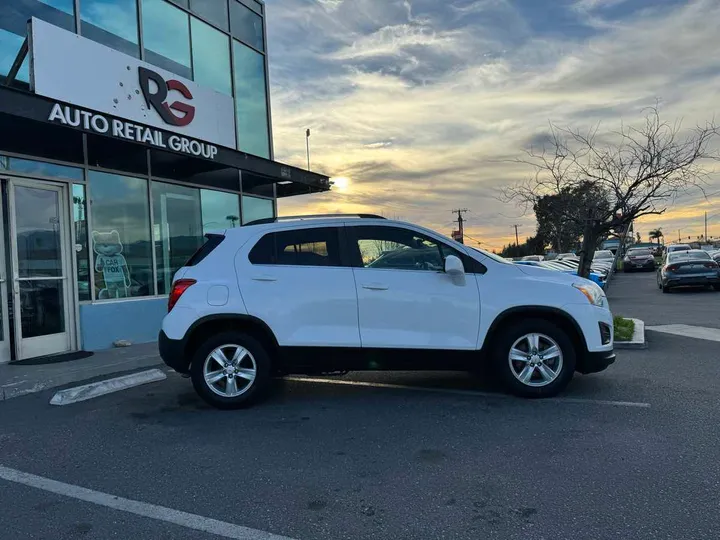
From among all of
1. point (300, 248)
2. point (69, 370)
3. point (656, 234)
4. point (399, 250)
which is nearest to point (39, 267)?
point (69, 370)

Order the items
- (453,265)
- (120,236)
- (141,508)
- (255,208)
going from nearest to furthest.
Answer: (141,508) < (453,265) < (120,236) < (255,208)

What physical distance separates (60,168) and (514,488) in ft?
26.7

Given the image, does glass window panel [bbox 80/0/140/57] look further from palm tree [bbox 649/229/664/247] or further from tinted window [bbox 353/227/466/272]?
palm tree [bbox 649/229/664/247]

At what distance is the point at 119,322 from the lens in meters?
9.28

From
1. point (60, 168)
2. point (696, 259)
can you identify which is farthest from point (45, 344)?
point (696, 259)

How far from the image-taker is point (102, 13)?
31.3ft

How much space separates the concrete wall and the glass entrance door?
0.25 meters

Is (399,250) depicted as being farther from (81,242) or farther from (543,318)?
(81,242)

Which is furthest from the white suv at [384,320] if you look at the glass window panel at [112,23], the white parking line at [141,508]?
the glass window panel at [112,23]

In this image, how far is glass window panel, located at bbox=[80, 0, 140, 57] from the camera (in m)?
9.29

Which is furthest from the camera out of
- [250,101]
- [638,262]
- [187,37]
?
[638,262]

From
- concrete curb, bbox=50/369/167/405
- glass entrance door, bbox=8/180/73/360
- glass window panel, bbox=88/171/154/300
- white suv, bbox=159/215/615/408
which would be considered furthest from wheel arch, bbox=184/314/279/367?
glass window panel, bbox=88/171/154/300

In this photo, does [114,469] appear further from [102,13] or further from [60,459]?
[102,13]

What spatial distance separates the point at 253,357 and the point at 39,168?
5.31m
